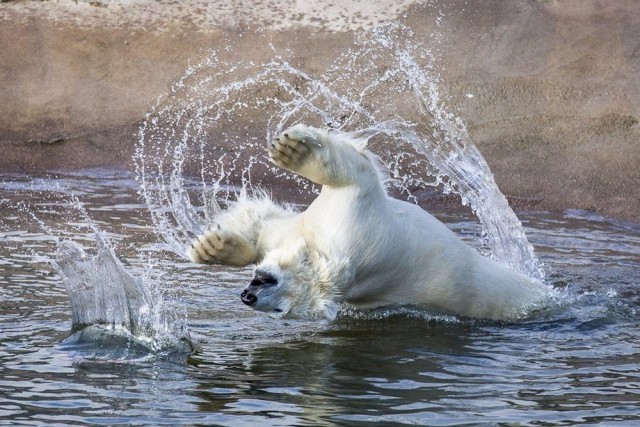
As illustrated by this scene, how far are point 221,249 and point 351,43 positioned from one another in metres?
5.51

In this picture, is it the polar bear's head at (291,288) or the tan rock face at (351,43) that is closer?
the polar bear's head at (291,288)

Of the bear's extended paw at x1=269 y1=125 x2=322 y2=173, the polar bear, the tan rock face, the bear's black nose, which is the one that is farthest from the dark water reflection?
the tan rock face

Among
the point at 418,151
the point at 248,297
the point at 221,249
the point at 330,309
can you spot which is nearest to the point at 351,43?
the point at 418,151

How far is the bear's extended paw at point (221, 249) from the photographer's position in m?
5.09

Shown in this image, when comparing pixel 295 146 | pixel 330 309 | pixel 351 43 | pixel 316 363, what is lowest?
pixel 316 363

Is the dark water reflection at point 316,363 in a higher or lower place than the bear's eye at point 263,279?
lower

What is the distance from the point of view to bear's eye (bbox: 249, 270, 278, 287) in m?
4.55

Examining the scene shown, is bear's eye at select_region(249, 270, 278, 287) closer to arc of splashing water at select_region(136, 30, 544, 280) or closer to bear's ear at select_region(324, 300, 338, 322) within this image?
bear's ear at select_region(324, 300, 338, 322)

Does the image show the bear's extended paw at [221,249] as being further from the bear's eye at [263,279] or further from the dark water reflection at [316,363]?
the bear's eye at [263,279]

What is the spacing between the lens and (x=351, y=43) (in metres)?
10.3

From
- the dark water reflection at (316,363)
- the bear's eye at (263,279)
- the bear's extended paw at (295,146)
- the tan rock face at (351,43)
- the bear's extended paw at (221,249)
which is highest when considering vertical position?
the tan rock face at (351,43)

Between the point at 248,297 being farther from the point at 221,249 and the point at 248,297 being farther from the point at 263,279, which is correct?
the point at 221,249

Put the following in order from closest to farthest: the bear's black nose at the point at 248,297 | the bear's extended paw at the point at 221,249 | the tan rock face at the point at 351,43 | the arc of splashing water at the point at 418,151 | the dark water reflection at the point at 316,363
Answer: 1. the dark water reflection at the point at 316,363
2. the bear's black nose at the point at 248,297
3. the bear's extended paw at the point at 221,249
4. the arc of splashing water at the point at 418,151
5. the tan rock face at the point at 351,43

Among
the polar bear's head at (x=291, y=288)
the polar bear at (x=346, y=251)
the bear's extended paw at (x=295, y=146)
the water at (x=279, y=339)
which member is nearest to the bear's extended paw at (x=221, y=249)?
the polar bear at (x=346, y=251)
